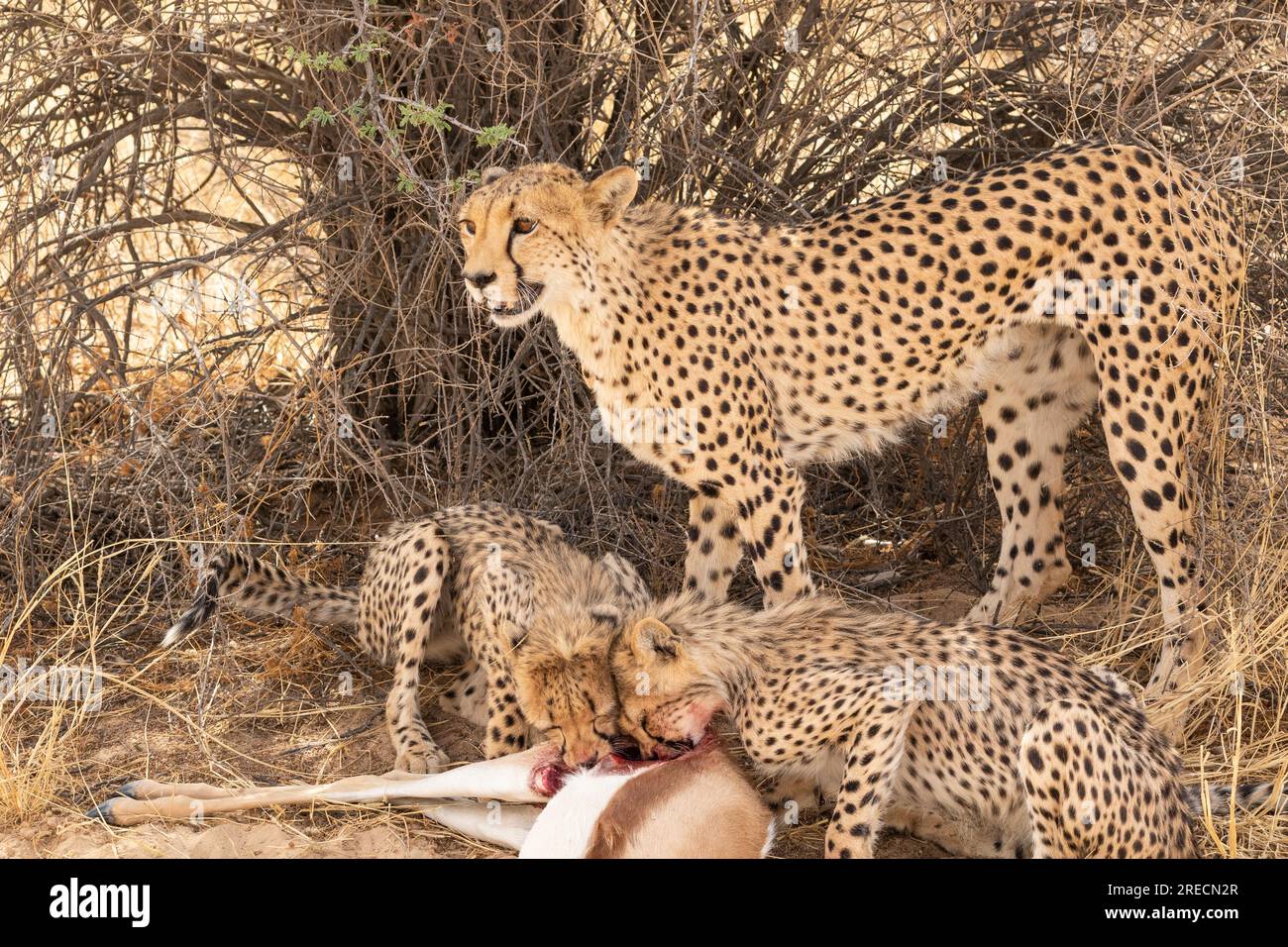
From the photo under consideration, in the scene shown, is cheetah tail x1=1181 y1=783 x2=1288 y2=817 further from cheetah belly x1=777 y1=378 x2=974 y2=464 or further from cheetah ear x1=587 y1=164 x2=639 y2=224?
cheetah ear x1=587 y1=164 x2=639 y2=224

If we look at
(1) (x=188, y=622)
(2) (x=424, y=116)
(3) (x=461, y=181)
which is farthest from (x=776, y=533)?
(1) (x=188, y=622)

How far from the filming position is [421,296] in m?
5.43

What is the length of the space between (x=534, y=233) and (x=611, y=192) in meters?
0.27

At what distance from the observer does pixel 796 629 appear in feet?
13.8

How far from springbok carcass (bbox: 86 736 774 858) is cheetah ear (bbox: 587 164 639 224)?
5.18ft

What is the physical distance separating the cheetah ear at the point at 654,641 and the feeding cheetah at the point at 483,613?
0.12m

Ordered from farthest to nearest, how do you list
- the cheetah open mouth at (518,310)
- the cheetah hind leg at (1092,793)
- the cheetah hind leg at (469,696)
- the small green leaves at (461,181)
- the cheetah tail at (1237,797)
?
the cheetah hind leg at (469,696)
the small green leaves at (461,181)
the cheetah open mouth at (518,310)
the cheetah tail at (1237,797)
the cheetah hind leg at (1092,793)

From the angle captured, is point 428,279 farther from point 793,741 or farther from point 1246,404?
point 1246,404

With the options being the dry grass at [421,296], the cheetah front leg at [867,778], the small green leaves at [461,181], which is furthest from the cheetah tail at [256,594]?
the cheetah front leg at [867,778]

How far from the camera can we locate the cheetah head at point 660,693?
3.96m

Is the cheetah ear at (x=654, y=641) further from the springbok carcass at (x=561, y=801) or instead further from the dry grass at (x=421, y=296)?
the dry grass at (x=421, y=296)

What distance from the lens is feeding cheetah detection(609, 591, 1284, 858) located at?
3.75m

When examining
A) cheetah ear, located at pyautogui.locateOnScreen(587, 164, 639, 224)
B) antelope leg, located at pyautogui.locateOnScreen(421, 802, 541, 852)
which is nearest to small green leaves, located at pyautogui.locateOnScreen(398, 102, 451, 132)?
cheetah ear, located at pyautogui.locateOnScreen(587, 164, 639, 224)

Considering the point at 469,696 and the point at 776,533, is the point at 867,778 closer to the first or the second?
the point at 776,533
